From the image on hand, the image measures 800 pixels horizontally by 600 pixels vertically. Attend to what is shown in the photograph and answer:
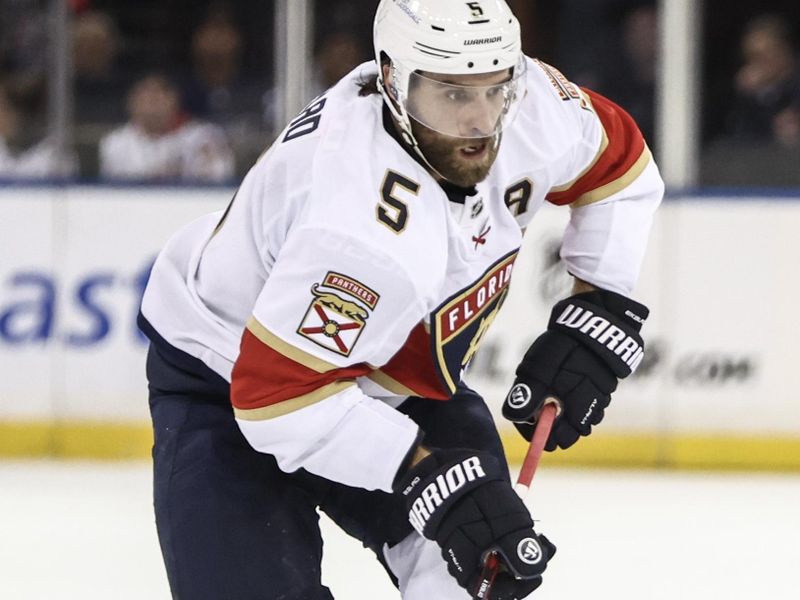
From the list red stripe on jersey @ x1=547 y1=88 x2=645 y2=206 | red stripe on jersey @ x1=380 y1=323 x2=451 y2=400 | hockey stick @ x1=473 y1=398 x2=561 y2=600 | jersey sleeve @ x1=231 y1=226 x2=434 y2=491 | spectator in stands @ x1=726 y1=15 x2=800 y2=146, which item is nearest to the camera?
jersey sleeve @ x1=231 y1=226 x2=434 y2=491

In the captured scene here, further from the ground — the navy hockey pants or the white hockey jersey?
the white hockey jersey

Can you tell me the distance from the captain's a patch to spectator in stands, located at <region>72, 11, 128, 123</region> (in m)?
3.52

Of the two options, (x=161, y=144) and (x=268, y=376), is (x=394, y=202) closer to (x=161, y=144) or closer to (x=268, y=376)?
(x=268, y=376)


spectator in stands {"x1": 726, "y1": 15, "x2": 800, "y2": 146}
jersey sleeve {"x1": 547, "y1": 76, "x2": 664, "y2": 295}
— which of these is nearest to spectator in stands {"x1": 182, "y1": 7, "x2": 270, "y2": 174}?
spectator in stands {"x1": 726, "y1": 15, "x2": 800, "y2": 146}

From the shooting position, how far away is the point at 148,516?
4.47 metres

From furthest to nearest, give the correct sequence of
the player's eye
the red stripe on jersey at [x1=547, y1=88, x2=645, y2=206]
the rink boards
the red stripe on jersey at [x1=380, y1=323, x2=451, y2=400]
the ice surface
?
1. the rink boards
2. the ice surface
3. the red stripe on jersey at [x1=547, y1=88, x2=645, y2=206]
4. the red stripe on jersey at [x1=380, y1=323, x2=451, y2=400]
5. the player's eye

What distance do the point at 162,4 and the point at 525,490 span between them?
11.6 feet

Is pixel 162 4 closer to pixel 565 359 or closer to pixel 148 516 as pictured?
pixel 148 516

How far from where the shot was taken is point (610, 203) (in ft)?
8.90

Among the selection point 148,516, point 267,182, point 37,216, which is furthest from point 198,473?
point 37,216

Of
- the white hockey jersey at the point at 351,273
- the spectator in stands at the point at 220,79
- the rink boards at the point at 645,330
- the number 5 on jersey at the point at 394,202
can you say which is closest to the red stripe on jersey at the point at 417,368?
the white hockey jersey at the point at 351,273

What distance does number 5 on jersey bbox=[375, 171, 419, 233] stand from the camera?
2.17 metres

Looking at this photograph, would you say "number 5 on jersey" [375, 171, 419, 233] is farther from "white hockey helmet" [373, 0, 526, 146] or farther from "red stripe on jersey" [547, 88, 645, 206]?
"red stripe on jersey" [547, 88, 645, 206]

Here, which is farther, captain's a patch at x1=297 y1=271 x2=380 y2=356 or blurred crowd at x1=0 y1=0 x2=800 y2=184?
blurred crowd at x1=0 y1=0 x2=800 y2=184
